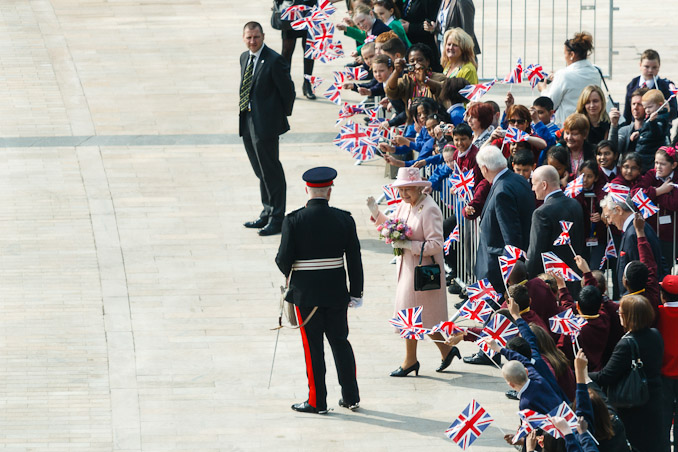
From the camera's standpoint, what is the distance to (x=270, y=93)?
13836 millimetres

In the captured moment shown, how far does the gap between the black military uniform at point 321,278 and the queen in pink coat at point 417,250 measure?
2.36 feet

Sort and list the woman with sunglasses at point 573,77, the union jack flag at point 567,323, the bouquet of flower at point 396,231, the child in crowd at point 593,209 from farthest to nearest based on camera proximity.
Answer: the woman with sunglasses at point 573,77 → the child in crowd at point 593,209 → the bouquet of flower at point 396,231 → the union jack flag at point 567,323

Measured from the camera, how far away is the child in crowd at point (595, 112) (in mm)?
12211

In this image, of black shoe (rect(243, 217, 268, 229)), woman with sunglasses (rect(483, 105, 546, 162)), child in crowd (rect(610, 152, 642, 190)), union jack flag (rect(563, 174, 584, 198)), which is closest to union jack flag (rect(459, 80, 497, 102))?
woman with sunglasses (rect(483, 105, 546, 162))

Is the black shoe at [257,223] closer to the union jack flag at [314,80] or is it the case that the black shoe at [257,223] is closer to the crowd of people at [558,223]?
the crowd of people at [558,223]

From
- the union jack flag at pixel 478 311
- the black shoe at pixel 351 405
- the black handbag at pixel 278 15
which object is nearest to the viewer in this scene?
the union jack flag at pixel 478 311

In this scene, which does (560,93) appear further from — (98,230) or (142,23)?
(142,23)

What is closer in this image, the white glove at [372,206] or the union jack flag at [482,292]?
the union jack flag at [482,292]

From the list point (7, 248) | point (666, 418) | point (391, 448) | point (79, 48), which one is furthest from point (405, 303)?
point (79, 48)

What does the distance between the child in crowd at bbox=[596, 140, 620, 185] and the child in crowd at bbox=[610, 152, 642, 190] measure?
147mm

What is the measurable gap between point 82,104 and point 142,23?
429 centimetres

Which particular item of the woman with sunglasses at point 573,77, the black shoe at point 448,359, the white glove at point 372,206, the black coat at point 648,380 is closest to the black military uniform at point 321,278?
the white glove at point 372,206

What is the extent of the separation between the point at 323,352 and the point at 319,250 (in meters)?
0.82

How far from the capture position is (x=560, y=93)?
13734 millimetres
